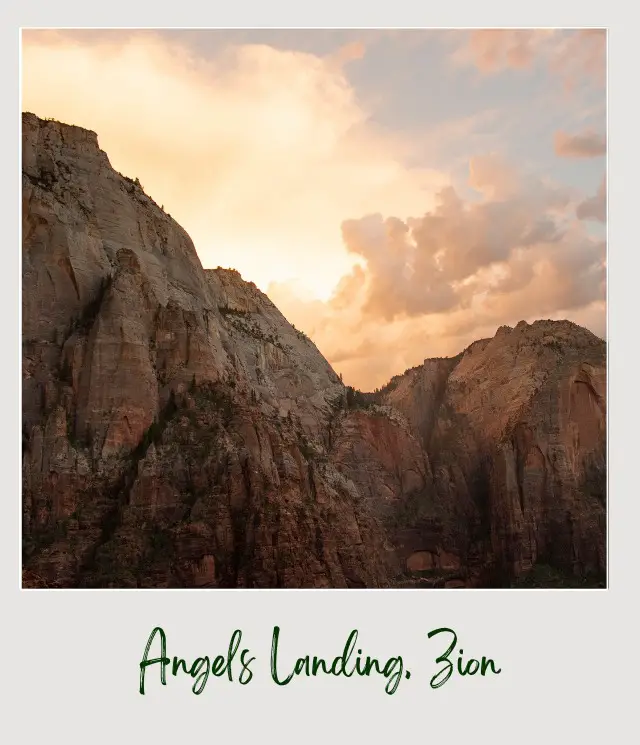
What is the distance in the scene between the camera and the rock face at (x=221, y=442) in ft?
204

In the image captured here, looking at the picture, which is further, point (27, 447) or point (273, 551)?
point (273, 551)

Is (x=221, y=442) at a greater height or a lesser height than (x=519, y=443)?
lesser

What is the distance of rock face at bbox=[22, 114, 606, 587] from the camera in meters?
62.3

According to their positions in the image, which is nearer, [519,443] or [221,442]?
[221,442]

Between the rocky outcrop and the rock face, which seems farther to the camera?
the rocky outcrop

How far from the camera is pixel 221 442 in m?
66.9

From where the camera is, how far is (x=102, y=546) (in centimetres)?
6116

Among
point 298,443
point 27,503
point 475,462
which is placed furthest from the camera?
point 475,462

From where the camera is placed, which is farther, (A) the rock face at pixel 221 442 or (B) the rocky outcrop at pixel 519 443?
(B) the rocky outcrop at pixel 519 443

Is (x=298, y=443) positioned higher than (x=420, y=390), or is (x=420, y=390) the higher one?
(x=420, y=390)
